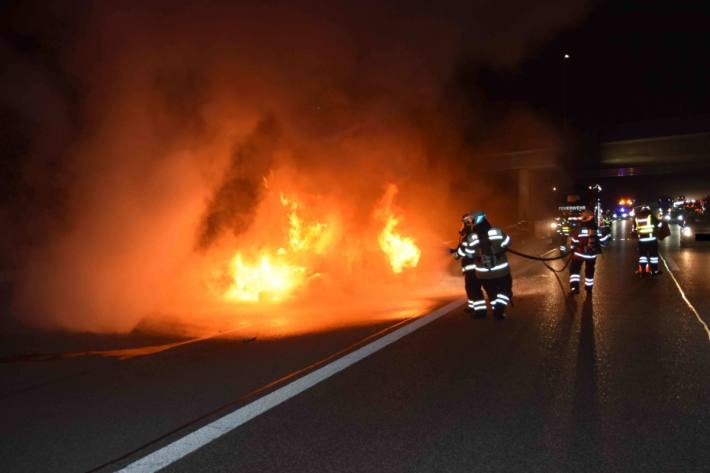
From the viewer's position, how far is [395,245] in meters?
14.3

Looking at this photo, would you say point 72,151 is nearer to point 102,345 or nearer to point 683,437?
point 102,345

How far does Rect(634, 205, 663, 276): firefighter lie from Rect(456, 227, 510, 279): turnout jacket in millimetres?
5898

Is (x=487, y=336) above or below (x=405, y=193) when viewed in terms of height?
below

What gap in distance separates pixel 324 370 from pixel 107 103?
6.05 m

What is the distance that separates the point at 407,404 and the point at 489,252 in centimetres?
404

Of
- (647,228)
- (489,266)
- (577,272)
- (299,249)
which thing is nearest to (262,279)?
(299,249)

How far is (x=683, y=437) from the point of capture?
396 cm

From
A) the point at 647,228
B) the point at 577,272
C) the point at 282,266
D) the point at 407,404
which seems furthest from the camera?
the point at 647,228

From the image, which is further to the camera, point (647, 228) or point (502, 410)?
point (647, 228)

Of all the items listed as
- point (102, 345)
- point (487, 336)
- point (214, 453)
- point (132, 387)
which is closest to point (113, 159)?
point (102, 345)

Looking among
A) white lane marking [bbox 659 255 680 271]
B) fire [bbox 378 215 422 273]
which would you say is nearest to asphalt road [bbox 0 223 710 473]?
fire [bbox 378 215 422 273]

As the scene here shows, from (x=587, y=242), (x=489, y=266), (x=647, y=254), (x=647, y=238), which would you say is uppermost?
(x=647, y=238)

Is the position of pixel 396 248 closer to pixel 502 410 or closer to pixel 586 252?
pixel 586 252

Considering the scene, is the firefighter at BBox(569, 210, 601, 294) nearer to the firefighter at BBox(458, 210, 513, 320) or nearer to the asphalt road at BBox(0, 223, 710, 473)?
the firefighter at BBox(458, 210, 513, 320)
